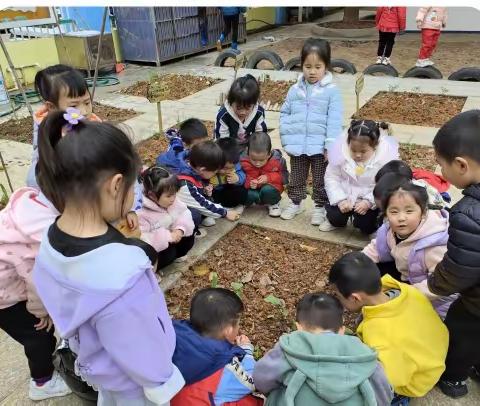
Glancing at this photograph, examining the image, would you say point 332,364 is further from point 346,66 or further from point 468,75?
point 346,66

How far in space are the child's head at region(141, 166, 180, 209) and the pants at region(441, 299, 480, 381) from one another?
1.71 meters

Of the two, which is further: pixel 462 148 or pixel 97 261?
pixel 462 148

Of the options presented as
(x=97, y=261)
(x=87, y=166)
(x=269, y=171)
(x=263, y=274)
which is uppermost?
(x=87, y=166)

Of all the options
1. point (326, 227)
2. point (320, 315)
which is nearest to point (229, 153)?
point (326, 227)

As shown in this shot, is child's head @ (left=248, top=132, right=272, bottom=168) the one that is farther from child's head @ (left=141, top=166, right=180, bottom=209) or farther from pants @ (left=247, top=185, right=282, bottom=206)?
child's head @ (left=141, top=166, right=180, bottom=209)

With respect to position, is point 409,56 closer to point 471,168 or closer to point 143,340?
point 471,168

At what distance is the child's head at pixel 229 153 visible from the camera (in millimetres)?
3559

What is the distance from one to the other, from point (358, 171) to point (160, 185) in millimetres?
1440

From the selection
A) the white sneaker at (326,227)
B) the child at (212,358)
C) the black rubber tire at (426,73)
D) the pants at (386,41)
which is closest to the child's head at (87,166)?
the child at (212,358)

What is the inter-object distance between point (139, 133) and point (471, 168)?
15.9 ft

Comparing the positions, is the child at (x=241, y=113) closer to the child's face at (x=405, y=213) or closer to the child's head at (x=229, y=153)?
the child's head at (x=229, y=153)

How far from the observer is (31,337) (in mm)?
2070

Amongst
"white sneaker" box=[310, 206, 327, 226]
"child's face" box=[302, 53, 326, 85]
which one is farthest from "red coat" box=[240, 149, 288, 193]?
"child's face" box=[302, 53, 326, 85]

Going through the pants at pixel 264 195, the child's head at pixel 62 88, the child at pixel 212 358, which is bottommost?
the pants at pixel 264 195
